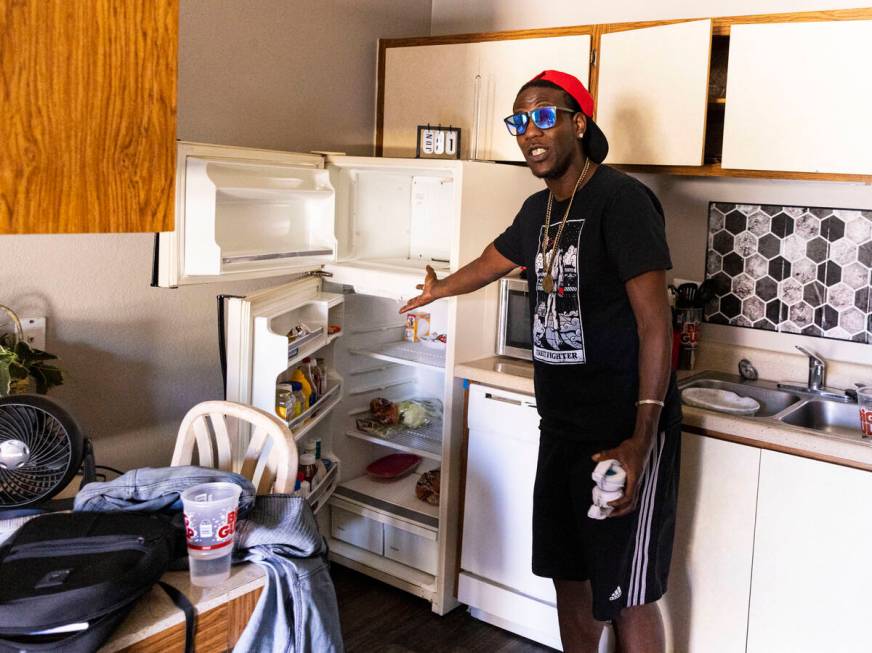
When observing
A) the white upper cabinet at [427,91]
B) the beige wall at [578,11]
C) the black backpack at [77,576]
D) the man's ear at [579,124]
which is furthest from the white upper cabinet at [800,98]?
the black backpack at [77,576]

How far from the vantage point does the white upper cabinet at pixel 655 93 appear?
2533mm

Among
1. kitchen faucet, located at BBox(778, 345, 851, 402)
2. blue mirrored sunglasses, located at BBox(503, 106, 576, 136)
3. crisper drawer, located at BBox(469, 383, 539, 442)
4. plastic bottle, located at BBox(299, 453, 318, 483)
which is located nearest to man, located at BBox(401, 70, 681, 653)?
blue mirrored sunglasses, located at BBox(503, 106, 576, 136)

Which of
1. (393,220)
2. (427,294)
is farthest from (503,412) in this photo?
(393,220)

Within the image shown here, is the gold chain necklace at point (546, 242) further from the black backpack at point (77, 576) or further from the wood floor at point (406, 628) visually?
the wood floor at point (406, 628)

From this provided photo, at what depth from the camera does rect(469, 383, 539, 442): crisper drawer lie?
105 inches

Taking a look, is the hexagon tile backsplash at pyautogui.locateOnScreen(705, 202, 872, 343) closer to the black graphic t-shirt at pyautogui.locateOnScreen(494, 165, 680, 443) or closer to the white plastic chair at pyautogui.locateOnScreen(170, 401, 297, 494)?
the black graphic t-shirt at pyautogui.locateOnScreen(494, 165, 680, 443)

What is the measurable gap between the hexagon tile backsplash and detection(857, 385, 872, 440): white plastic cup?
0.75 ft

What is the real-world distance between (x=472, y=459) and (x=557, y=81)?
124 centimetres

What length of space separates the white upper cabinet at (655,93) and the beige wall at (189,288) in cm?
104

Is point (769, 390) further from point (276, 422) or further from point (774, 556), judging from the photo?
point (276, 422)

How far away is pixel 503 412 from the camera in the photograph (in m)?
2.74

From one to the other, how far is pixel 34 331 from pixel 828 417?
2.24 meters

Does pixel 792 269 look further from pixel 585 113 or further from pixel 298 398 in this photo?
pixel 298 398

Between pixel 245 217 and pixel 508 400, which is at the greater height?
pixel 245 217
